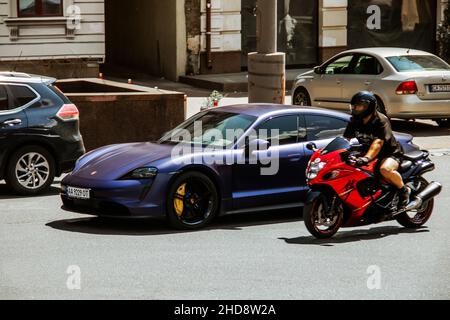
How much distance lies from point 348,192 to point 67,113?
16.3 feet

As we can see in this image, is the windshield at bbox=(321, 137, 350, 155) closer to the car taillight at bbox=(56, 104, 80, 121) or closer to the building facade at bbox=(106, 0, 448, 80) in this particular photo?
the car taillight at bbox=(56, 104, 80, 121)

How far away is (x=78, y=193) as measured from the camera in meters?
12.5

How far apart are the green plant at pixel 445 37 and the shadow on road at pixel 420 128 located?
25.6 ft

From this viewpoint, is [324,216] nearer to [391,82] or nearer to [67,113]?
[67,113]

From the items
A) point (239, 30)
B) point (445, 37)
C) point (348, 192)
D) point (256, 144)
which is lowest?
point (348, 192)

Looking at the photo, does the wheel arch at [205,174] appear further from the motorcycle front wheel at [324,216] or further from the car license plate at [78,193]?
the motorcycle front wheel at [324,216]

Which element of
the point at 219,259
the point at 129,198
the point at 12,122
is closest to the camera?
the point at 219,259

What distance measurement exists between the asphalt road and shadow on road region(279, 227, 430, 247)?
10 mm

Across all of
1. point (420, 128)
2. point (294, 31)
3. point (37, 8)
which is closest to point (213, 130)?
point (420, 128)

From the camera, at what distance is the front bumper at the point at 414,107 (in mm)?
21109

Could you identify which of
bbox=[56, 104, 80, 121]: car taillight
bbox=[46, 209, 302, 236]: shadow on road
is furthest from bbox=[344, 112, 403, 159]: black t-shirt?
bbox=[56, 104, 80, 121]: car taillight

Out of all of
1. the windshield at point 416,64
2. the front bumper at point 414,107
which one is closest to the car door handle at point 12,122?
the front bumper at point 414,107

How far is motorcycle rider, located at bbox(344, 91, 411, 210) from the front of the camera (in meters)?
11.9

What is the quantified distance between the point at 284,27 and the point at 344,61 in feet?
27.5
